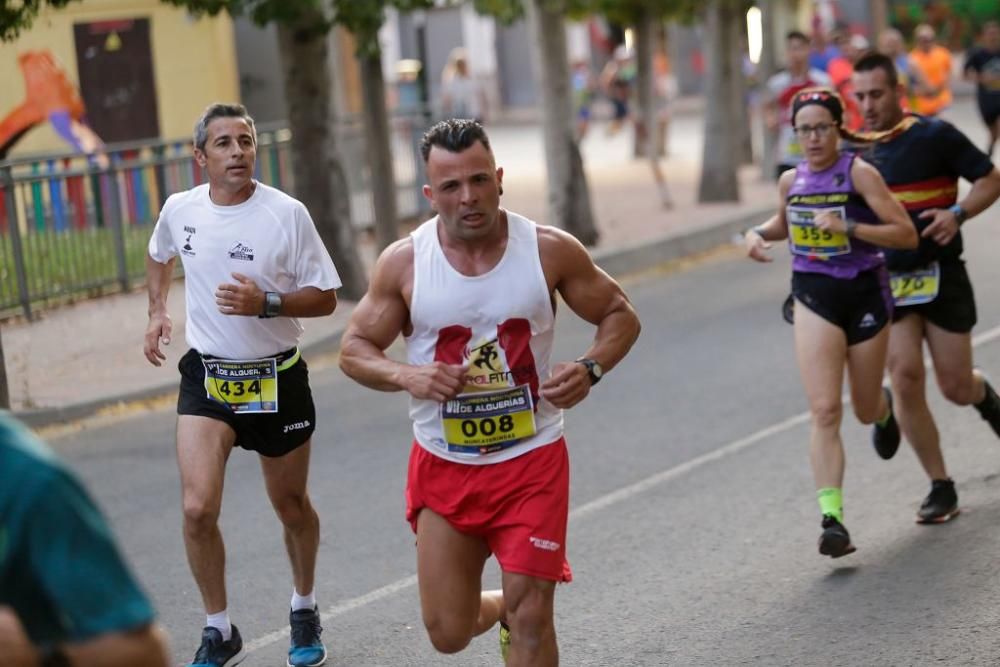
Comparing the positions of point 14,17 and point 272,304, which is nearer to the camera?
point 272,304

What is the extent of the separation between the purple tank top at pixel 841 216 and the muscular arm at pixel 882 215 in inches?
1.7

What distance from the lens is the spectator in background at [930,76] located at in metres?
19.9

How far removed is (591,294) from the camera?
504 centimetres

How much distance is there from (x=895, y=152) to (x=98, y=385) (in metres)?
6.60

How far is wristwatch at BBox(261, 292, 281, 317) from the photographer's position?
584 centimetres

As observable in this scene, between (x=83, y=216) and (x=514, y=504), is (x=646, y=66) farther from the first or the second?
(x=514, y=504)

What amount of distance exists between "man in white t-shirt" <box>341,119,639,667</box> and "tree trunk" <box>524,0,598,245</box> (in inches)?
511

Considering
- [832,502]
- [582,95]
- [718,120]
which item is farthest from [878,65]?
[582,95]

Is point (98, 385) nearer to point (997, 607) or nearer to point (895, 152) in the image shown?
point (895, 152)

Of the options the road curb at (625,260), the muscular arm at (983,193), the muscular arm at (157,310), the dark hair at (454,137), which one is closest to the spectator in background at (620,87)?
the road curb at (625,260)

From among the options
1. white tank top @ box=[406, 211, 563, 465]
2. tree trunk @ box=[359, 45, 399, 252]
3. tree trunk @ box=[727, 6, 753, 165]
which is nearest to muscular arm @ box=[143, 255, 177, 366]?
white tank top @ box=[406, 211, 563, 465]

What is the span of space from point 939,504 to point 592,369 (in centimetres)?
309

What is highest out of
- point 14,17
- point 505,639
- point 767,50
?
point 14,17

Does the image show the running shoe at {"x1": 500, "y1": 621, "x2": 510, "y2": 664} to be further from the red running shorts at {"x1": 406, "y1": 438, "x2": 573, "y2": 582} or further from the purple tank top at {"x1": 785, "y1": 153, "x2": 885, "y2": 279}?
the purple tank top at {"x1": 785, "y1": 153, "x2": 885, "y2": 279}
